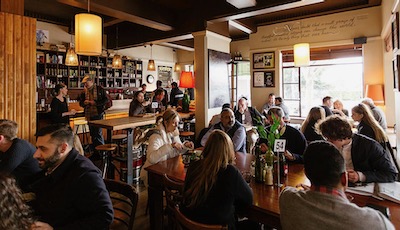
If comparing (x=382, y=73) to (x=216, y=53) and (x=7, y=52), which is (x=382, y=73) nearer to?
(x=216, y=53)

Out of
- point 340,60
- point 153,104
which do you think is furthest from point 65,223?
point 340,60

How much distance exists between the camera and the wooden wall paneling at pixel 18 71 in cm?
332

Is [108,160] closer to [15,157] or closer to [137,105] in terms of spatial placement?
[137,105]

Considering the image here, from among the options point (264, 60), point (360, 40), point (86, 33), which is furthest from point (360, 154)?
point (264, 60)

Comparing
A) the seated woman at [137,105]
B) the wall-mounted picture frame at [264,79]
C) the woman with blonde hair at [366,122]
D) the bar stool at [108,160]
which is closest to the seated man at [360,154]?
the woman with blonde hair at [366,122]

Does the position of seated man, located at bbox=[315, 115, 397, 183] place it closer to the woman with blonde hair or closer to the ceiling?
the woman with blonde hair

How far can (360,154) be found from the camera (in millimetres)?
1918

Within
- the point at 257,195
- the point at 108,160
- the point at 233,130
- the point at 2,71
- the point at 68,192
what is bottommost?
the point at 108,160

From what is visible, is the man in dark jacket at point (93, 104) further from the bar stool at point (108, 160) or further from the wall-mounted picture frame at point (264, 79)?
the wall-mounted picture frame at point (264, 79)

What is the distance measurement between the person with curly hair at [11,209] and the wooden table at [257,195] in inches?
46.9

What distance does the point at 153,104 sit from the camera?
499cm

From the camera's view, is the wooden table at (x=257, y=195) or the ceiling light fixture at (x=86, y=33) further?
the ceiling light fixture at (x=86, y=33)

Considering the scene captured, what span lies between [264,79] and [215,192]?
621cm

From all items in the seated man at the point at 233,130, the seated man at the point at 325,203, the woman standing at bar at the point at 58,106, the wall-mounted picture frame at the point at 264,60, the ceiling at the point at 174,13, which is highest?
the ceiling at the point at 174,13
